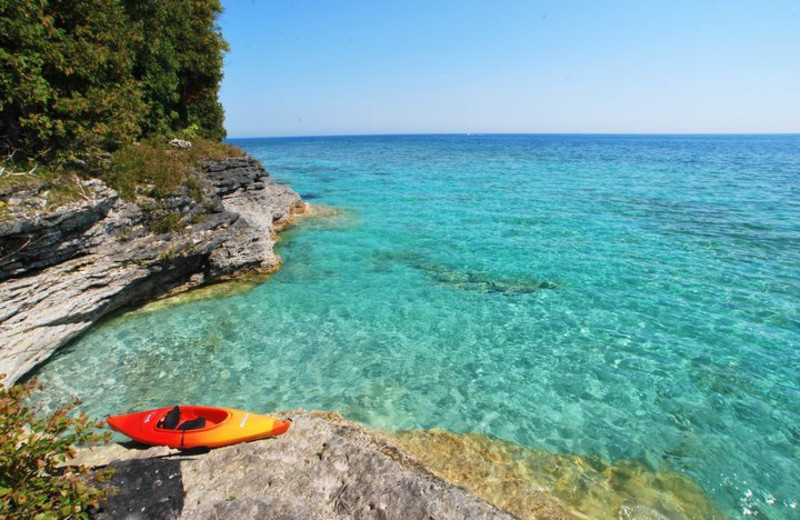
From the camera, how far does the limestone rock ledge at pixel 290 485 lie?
237 inches

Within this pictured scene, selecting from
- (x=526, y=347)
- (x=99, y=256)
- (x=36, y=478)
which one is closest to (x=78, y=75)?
(x=99, y=256)

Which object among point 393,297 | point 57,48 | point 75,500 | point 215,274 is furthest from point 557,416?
point 57,48

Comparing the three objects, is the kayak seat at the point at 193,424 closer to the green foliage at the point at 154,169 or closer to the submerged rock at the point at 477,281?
the green foliage at the point at 154,169

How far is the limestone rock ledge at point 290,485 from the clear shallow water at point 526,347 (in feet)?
7.99

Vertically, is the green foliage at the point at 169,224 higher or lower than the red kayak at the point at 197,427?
higher

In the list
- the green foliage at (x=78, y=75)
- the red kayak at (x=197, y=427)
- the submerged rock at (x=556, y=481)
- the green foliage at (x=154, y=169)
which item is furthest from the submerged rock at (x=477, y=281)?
the green foliage at (x=78, y=75)

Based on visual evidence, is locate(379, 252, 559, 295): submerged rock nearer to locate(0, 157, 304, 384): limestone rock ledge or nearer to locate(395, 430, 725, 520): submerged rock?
locate(0, 157, 304, 384): limestone rock ledge

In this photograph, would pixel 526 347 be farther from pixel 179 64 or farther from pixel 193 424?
pixel 179 64

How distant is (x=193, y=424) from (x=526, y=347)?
9.06m

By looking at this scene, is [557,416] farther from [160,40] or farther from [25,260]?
[160,40]

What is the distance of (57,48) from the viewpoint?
11.6 meters

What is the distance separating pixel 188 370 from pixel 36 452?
275 inches

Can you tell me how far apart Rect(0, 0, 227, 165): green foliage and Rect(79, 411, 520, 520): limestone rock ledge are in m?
9.40

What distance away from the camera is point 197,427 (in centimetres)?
766
